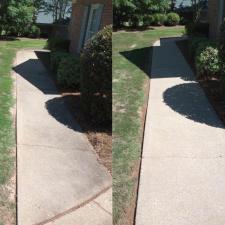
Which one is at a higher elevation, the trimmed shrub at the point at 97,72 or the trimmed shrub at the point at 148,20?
the trimmed shrub at the point at 148,20

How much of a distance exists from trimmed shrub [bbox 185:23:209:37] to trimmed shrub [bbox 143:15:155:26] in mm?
257

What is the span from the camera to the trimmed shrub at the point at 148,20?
2686mm

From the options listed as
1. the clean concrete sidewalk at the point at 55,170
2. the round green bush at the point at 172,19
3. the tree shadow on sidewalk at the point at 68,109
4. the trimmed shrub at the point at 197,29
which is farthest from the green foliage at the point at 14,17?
the round green bush at the point at 172,19

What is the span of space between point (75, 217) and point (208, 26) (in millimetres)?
1698

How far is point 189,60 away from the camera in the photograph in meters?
3.91

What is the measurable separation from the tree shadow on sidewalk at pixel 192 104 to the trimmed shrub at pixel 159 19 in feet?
6.73

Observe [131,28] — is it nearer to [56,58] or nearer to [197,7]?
[197,7]

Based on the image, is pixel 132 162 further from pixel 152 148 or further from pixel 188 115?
pixel 188 115

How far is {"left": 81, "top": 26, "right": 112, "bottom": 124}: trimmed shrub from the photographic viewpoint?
5016mm

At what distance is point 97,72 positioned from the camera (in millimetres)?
5398

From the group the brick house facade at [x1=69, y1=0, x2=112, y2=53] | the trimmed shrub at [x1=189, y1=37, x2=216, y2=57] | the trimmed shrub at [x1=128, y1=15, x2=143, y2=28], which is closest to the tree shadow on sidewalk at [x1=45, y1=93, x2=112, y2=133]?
the brick house facade at [x1=69, y1=0, x2=112, y2=53]

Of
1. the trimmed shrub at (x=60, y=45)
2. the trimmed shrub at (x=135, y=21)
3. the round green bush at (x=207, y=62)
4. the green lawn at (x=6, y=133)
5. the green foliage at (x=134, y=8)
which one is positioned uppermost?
the green foliage at (x=134, y=8)

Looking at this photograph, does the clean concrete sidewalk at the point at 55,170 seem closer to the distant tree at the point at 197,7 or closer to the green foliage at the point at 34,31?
the green foliage at the point at 34,31

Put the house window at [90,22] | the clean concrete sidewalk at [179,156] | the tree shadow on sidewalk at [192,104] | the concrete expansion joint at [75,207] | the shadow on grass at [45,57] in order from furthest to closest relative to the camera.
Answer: the shadow on grass at [45,57], the house window at [90,22], the tree shadow on sidewalk at [192,104], the clean concrete sidewalk at [179,156], the concrete expansion joint at [75,207]
